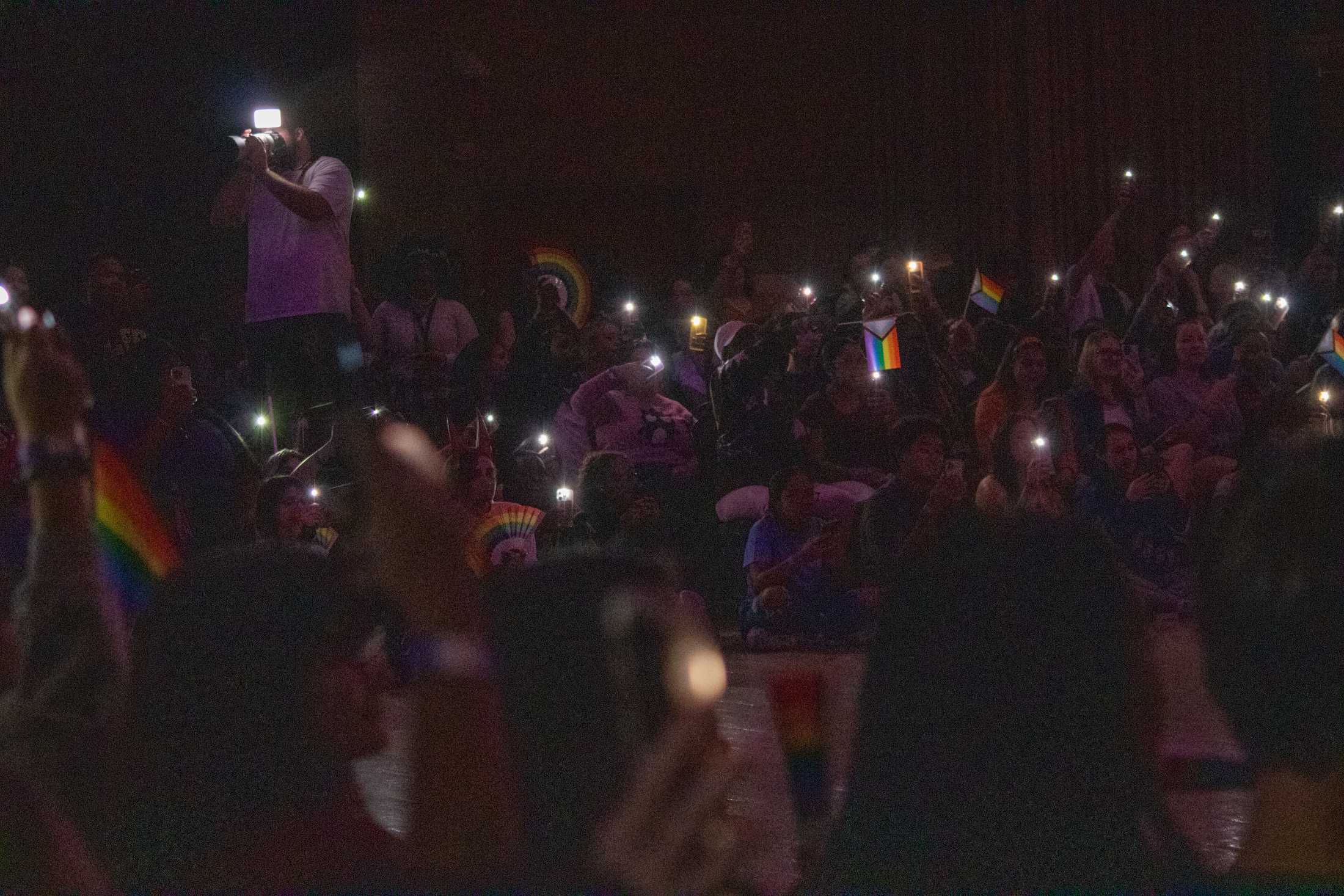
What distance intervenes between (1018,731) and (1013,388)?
5.42 metres

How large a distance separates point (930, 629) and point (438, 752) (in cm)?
57

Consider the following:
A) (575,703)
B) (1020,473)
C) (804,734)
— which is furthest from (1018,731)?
(1020,473)

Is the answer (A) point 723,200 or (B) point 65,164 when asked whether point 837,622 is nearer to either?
(B) point 65,164

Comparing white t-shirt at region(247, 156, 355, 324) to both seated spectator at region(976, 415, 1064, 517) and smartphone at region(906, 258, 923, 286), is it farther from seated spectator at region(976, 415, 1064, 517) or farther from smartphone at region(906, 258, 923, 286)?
smartphone at region(906, 258, 923, 286)

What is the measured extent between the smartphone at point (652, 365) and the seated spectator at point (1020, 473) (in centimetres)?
154

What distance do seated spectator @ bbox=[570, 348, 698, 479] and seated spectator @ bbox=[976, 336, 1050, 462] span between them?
4.39 ft

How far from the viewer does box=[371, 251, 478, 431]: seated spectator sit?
634 centimetres

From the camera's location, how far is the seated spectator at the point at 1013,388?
6777mm

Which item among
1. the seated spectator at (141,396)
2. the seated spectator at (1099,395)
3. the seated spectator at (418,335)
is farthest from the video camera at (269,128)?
the seated spectator at (1099,395)

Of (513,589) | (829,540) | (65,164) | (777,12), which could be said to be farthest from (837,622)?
(777,12)

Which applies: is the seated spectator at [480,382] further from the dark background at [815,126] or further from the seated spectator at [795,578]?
the dark background at [815,126]

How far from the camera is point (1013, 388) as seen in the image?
6.93 metres

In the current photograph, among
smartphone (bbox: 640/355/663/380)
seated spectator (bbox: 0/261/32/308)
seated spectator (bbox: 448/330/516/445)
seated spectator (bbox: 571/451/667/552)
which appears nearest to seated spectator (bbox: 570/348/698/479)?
smartphone (bbox: 640/355/663/380)

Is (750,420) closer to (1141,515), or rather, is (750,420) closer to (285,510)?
(1141,515)
